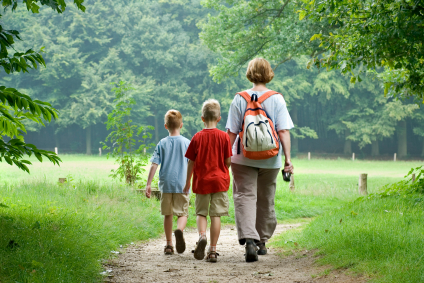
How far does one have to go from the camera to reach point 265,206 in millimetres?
5199

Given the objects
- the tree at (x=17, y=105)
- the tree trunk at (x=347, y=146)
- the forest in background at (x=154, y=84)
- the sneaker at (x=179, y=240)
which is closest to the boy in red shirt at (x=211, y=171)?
the sneaker at (x=179, y=240)

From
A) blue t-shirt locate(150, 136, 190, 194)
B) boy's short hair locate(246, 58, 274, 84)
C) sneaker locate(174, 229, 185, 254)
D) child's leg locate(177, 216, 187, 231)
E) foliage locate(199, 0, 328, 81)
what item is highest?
foliage locate(199, 0, 328, 81)

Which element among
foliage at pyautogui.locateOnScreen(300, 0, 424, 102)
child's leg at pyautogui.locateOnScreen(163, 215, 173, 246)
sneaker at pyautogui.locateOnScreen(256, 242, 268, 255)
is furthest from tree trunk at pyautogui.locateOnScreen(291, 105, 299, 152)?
sneaker at pyautogui.locateOnScreen(256, 242, 268, 255)

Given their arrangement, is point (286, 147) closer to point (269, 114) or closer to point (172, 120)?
point (269, 114)

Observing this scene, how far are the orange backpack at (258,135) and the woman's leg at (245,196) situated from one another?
0.29 metres

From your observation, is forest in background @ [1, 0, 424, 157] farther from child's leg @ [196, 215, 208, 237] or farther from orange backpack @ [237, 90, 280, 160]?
orange backpack @ [237, 90, 280, 160]

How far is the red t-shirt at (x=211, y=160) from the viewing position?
4.95m

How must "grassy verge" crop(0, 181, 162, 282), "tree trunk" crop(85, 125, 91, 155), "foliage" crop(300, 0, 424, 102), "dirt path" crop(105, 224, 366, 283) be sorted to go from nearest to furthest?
"grassy verge" crop(0, 181, 162, 282)
"dirt path" crop(105, 224, 366, 283)
"foliage" crop(300, 0, 424, 102)
"tree trunk" crop(85, 125, 91, 155)

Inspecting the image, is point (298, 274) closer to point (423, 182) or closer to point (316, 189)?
point (423, 182)

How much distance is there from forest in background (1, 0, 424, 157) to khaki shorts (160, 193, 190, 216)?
40.1 m

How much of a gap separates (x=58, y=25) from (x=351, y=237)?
51171mm

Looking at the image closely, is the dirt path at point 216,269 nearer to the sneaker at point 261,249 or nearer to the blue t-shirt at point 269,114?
the sneaker at point 261,249

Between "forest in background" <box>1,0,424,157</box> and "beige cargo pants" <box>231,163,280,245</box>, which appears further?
"forest in background" <box>1,0,424,157</box>

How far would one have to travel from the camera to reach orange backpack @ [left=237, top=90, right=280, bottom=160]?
4625mm
